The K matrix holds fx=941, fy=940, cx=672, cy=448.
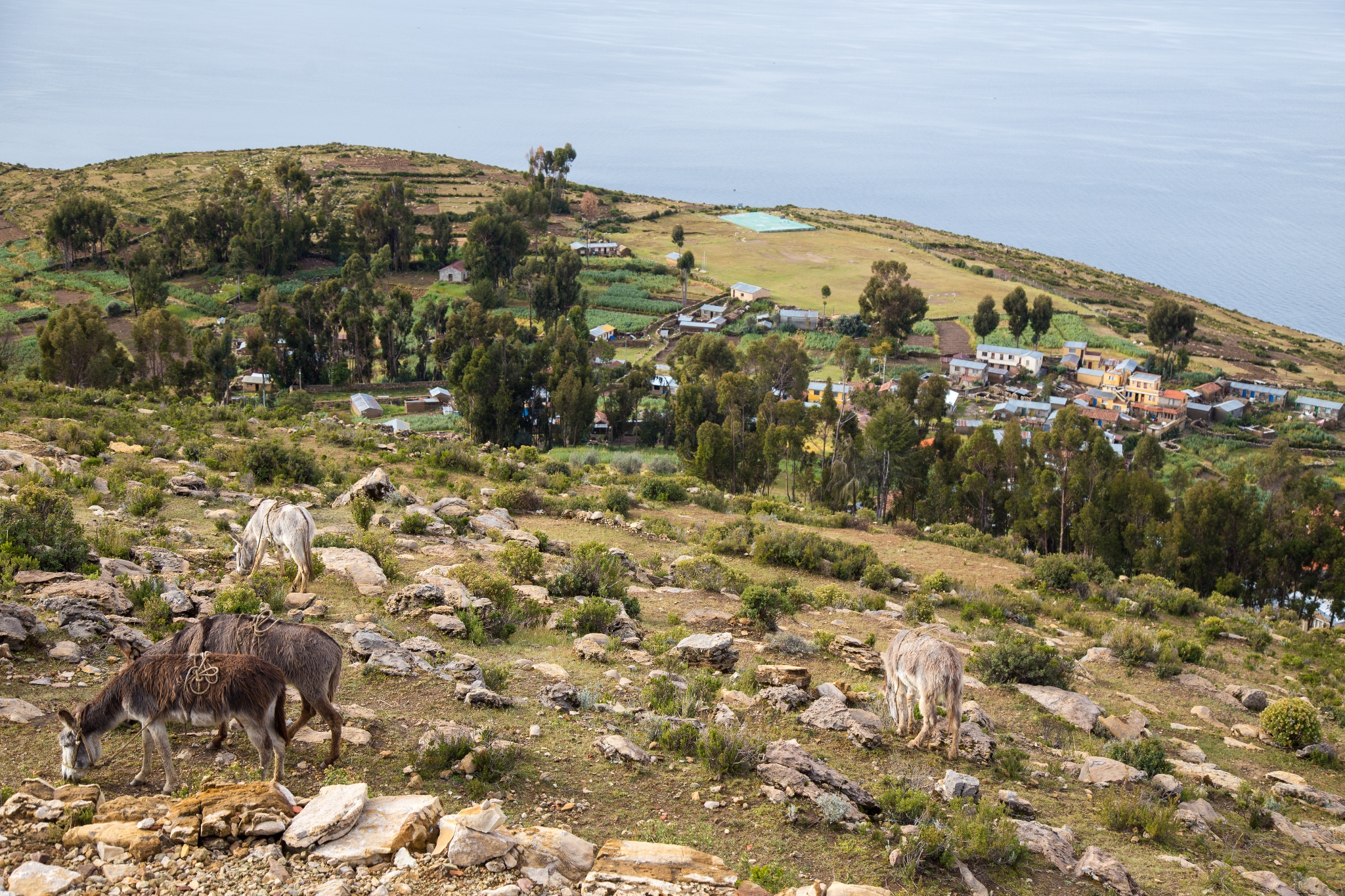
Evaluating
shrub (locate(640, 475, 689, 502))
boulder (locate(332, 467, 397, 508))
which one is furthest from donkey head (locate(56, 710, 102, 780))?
shrub (locate(640, 475, 689, 502))

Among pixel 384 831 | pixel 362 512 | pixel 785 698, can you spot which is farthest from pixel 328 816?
pixel 362 512

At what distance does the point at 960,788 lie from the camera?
8.20 m

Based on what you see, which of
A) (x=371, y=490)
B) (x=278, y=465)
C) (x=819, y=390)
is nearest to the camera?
(x=371, y=490)

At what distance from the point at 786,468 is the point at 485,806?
33.2m

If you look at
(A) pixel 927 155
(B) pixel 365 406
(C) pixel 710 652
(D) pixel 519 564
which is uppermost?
(A) pixel 927 155

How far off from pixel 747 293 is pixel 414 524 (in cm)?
6631

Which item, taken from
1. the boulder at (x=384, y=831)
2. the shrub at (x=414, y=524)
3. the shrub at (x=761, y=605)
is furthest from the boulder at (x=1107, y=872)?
the shrub at (x=414, y=524)

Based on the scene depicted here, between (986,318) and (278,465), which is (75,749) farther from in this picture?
(986,318)

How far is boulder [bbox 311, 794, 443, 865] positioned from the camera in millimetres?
6074

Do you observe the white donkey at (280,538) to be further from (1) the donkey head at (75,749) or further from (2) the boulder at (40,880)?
(2) the boulder at (40,880)

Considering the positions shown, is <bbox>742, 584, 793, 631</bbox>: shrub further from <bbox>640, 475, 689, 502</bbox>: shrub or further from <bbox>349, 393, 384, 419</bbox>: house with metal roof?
<bbox>349, 393, 384, 419</bbox>: house with metal roof

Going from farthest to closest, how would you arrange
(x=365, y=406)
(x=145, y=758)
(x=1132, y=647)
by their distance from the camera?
(x=365, y=406) < (x=1132, y=647) < (x=145, y=758)

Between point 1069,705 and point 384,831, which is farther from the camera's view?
point 1069,705

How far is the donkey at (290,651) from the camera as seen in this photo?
285 inches
